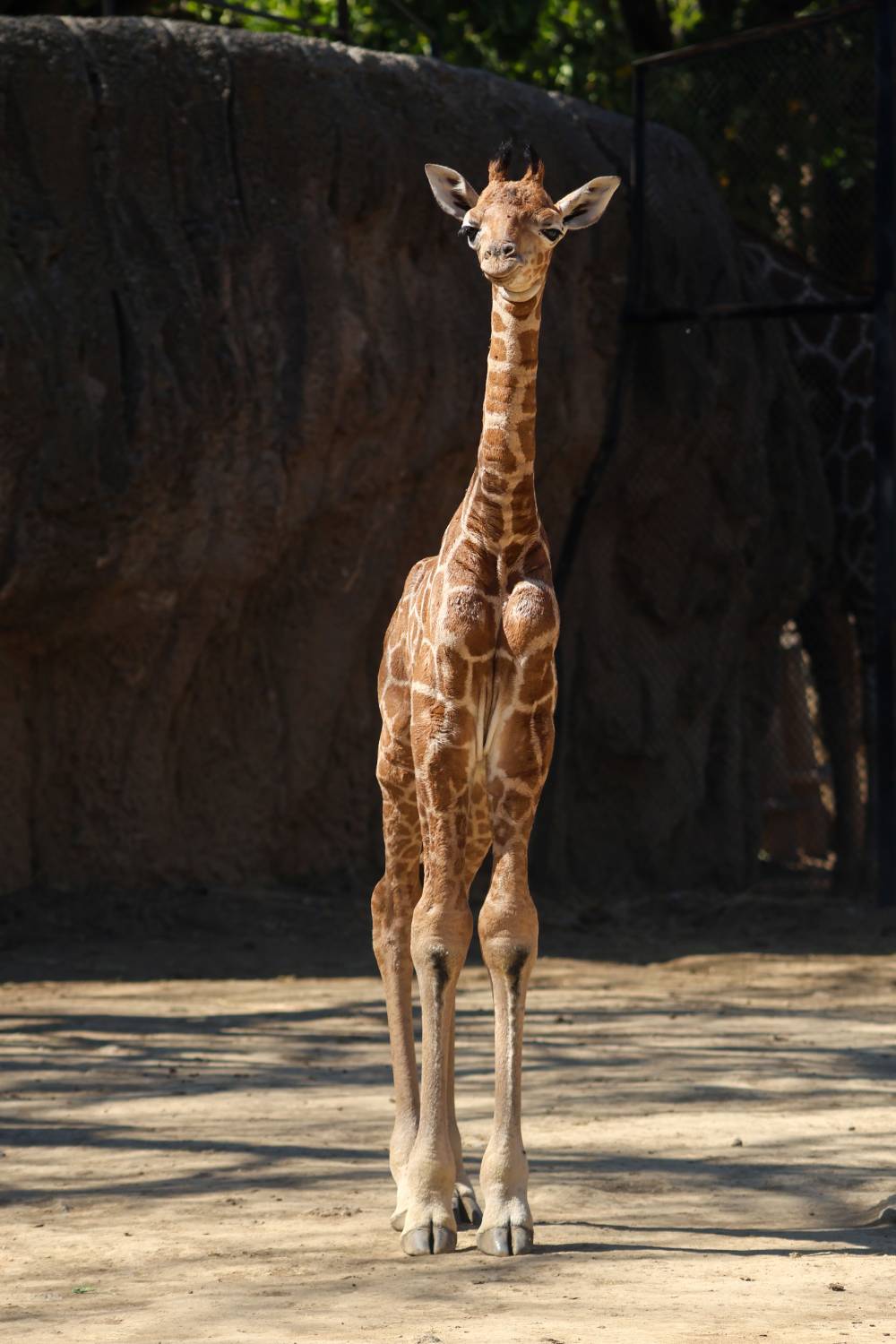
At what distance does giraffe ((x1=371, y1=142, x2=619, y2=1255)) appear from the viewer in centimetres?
470

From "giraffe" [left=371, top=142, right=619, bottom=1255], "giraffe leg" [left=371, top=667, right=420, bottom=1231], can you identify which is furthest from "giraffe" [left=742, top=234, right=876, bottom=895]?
"giraffe" [left=371, top=142, right=619, bottom=1255]

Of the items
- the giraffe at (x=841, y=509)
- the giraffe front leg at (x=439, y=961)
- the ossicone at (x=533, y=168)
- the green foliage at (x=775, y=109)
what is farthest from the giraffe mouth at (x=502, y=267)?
the giraffe at (x=841, y=509)

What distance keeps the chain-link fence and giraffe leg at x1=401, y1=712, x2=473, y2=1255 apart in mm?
6145

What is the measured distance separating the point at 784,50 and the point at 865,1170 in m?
7.71

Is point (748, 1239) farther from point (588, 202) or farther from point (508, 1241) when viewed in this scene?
point (588, 202)

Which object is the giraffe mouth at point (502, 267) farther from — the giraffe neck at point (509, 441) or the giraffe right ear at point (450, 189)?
the giraffe right ear at point (450, 189)

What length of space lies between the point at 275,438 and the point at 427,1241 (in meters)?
5.60

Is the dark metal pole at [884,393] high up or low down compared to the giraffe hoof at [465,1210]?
up

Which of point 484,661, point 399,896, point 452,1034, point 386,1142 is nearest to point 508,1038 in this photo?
point 452,1034

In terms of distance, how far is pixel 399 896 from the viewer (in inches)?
213

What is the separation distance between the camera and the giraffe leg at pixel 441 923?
476 centimetres

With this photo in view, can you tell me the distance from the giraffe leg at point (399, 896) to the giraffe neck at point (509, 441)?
23.4 inches

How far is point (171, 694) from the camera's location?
9680mm

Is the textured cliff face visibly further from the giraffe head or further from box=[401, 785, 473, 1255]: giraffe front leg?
box=[401, 785, 473, 1255]: giraffe front leg
